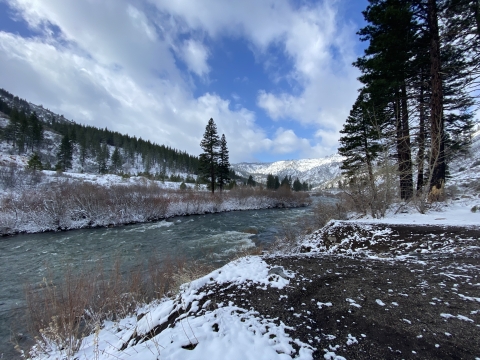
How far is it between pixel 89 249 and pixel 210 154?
2540 cm

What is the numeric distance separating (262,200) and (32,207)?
1170 inches

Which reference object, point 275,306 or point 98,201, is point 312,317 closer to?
point 275,306

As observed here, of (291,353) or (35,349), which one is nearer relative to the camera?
(291,353)

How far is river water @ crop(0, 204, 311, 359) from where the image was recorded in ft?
22.0

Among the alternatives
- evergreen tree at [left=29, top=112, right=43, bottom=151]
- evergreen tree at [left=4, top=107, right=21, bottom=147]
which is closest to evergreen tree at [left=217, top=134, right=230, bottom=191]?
evergreen tree at [left=29, top=112, right=43, bottom=151]

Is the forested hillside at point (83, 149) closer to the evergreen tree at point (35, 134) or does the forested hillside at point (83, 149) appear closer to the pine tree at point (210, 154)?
the evergreen tree at point (35, 134)

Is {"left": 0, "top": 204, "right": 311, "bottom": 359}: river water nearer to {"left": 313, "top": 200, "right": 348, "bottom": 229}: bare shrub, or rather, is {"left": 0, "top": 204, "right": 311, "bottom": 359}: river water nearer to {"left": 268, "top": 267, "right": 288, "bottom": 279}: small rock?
{"left": 313, "top": 200, "right": 348, "bottom": 229}: bare shrub

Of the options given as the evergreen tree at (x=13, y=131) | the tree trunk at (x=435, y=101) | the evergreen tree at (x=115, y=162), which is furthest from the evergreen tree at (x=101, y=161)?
the tree trunk at (x=435, y=101)

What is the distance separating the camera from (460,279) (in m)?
3.79

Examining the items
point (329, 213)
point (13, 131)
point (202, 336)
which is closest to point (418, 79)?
point (329, 213)

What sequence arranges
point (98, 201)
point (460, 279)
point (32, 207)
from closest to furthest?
1. point (460, 279)
2. point (32, 207)
3. point (98, 201)

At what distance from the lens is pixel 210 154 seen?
35.9m

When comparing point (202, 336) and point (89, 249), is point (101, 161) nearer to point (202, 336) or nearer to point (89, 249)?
point (89, 249)

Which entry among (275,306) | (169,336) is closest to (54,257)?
(169,336)
